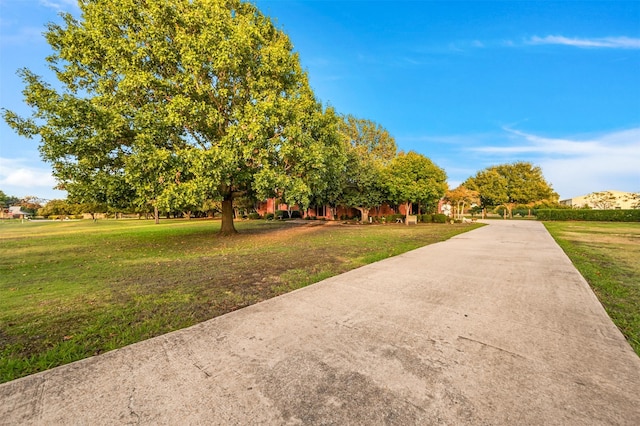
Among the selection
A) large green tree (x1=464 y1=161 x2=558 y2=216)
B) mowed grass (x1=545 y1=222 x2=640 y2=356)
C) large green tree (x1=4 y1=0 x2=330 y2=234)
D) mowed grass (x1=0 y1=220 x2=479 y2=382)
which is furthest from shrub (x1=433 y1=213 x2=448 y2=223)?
mowed grass (x1=0 y1=220 x2=479 y2=382)

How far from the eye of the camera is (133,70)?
9625mm

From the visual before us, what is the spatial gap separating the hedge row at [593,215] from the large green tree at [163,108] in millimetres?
35911

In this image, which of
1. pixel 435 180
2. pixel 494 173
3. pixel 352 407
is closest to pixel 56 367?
pixel 352 407

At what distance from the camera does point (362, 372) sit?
2217mm

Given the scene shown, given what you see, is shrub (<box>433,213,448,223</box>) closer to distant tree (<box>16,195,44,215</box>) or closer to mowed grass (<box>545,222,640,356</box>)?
mowed grass (<box>545,222,640,356</box>)

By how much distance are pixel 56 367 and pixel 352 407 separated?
2.65 meters

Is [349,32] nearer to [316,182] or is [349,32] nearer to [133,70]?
[316,182]

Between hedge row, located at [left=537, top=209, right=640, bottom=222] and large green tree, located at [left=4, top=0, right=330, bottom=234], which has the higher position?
large green tree, located at [left=4, top=0, right=330, bottom=234]

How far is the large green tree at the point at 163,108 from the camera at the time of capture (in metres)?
8.85

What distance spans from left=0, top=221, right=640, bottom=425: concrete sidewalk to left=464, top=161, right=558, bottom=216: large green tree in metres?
44.8

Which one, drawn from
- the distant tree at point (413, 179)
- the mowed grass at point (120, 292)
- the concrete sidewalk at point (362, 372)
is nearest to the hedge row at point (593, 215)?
the distant tree at point (413, 179)

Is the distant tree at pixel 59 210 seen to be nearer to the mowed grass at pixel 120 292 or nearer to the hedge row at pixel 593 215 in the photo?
the mowed grass at pixel 120 292

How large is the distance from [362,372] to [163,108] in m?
A: 10.7

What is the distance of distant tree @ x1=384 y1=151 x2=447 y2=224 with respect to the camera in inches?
977
